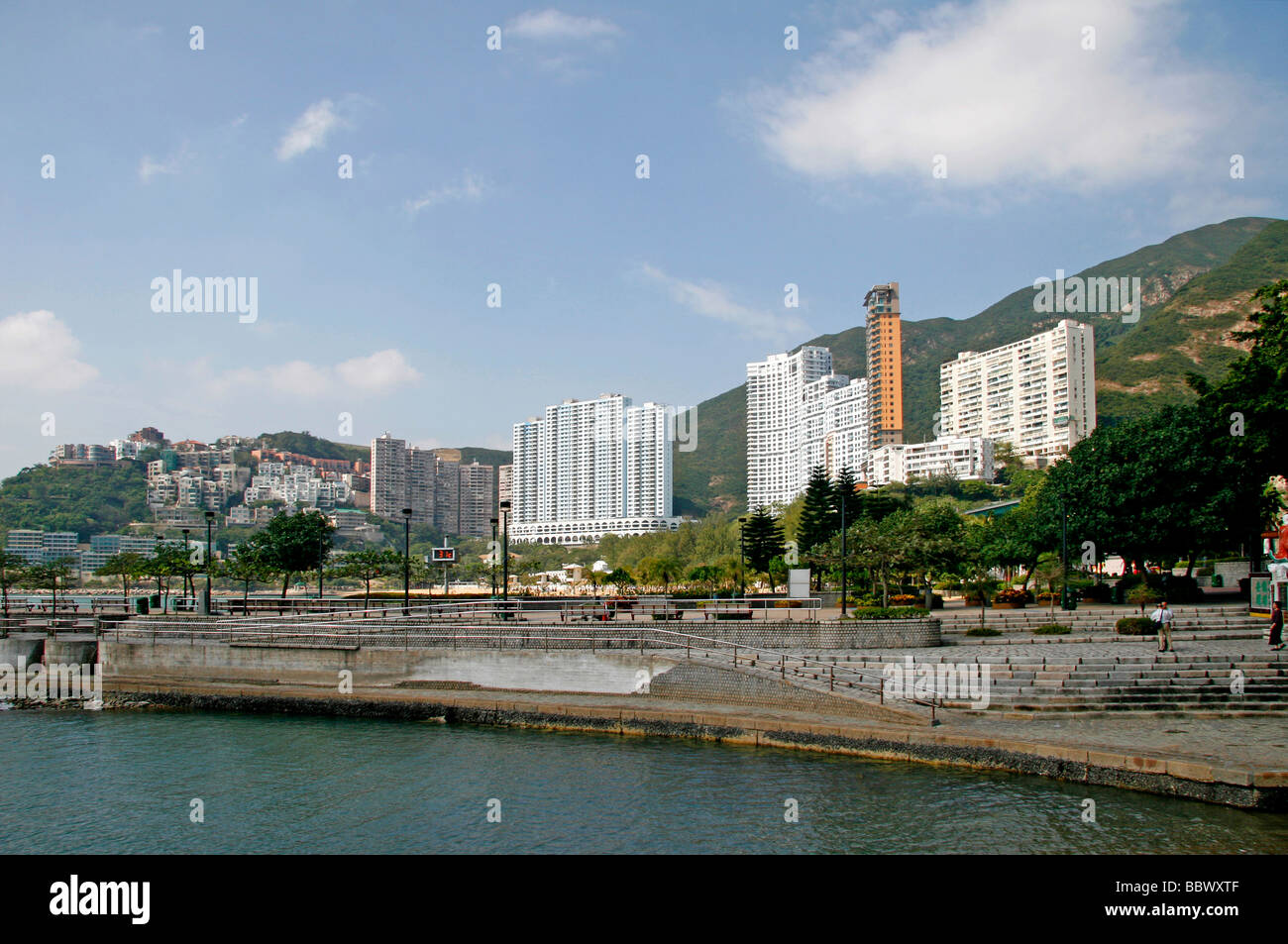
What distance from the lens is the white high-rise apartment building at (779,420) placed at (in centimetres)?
18925

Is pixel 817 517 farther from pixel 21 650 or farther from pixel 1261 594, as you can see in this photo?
pixel 21 650

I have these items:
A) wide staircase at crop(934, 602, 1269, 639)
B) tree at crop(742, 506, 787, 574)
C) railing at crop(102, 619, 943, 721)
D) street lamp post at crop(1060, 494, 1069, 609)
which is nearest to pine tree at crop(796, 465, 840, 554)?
tree at crop(742, 506, 787, 574)

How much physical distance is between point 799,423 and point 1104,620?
16288 centimetres

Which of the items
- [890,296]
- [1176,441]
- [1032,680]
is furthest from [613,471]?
[1032,680]

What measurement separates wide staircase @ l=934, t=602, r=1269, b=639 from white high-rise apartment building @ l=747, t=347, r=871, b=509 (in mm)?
140904

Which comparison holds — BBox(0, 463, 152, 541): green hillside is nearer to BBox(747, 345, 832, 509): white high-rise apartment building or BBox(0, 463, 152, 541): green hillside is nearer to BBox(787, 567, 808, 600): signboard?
BBox(747, 345, 832, 509): white high-rise apartment building

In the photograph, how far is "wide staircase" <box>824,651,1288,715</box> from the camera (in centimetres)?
1780

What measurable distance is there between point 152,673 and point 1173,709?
29361 mm

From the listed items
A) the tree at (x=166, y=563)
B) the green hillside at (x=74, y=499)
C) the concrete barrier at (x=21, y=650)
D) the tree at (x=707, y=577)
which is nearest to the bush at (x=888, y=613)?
the tree at (x=707, y=577)

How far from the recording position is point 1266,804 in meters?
12.6

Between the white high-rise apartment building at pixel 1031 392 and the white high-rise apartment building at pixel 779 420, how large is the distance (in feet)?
98.3

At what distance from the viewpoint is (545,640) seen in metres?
24.9

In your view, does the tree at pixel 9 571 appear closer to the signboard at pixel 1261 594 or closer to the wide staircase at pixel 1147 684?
the wide staircase at pixel 1147 684

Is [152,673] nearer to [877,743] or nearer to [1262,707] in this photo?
[877,743]
